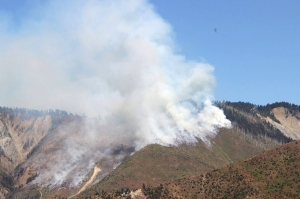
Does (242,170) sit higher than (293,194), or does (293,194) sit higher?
(242,170)

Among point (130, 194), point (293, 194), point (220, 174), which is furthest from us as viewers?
point (220, 174)

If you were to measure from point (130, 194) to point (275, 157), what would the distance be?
5536cm

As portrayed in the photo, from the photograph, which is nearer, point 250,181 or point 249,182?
point 249,182

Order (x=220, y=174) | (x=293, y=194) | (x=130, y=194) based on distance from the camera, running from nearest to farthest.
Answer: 1. (x=293, y=194)
2. (x=130, y=194)
3. (x=220, y=174)

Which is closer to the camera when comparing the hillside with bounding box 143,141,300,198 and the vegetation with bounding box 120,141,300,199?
the hillside with bounding box 143,141,300,198

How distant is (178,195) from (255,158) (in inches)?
1375

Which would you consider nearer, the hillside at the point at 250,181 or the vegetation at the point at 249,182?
the hillside at the point at 250,181

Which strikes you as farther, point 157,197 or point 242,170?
point 242,170

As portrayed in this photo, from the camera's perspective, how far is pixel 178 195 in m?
150

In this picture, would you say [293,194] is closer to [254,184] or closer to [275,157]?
[254,184]

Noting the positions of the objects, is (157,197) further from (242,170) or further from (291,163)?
(291,163)

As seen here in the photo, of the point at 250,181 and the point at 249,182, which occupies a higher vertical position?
the point at 250,181

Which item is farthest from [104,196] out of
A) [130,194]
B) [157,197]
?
[157,197]

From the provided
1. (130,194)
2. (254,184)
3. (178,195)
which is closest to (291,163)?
(254,184)
